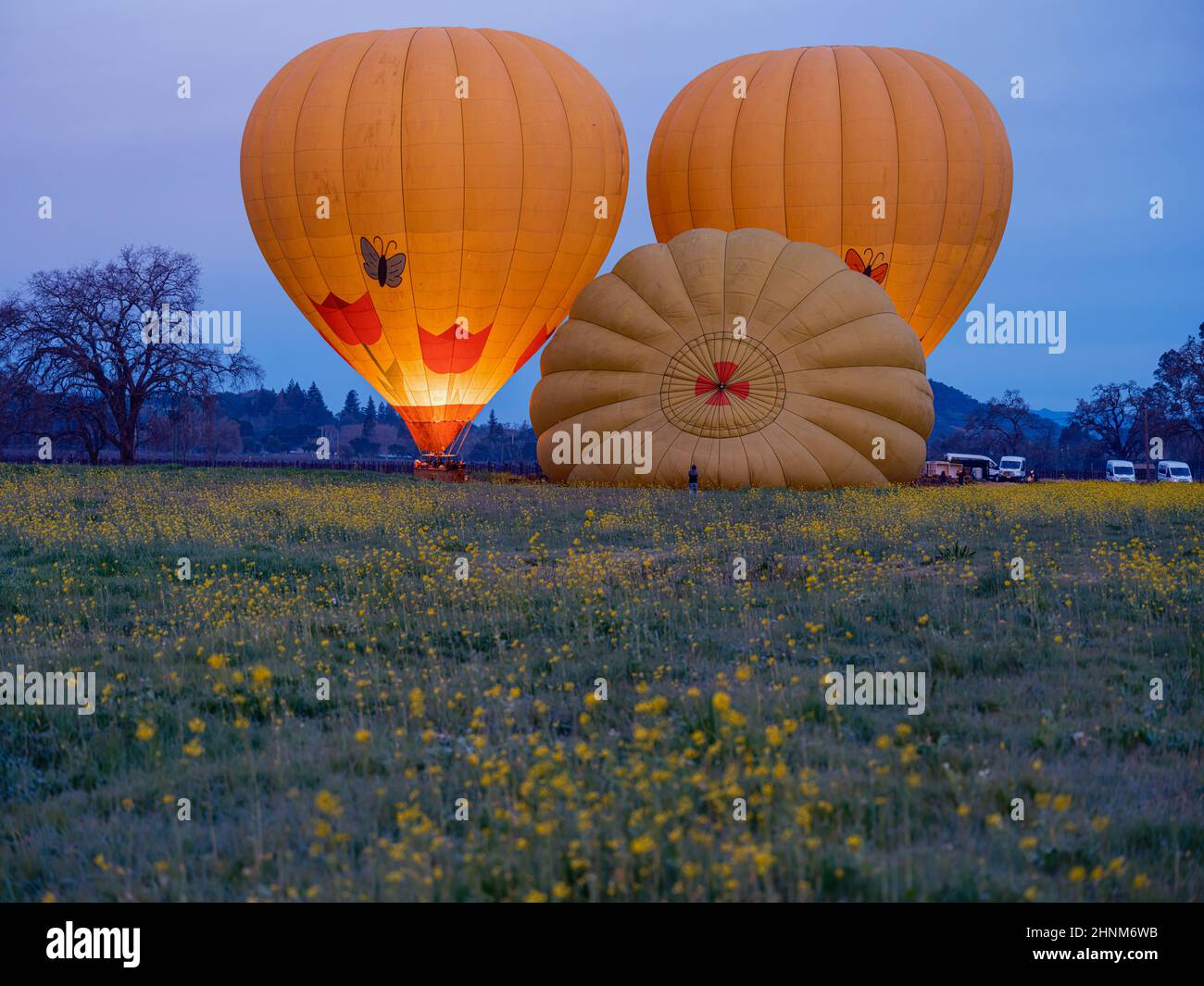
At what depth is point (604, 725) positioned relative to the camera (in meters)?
5.84

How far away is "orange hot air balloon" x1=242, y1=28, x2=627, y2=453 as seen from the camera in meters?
23.6

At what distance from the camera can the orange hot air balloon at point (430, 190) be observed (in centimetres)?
2359

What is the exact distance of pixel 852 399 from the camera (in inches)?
830

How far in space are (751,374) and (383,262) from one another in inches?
344

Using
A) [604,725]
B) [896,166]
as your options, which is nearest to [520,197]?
[896,166]

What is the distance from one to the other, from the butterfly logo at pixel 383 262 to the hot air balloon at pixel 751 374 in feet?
16.8

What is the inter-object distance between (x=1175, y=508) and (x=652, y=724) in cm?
1417

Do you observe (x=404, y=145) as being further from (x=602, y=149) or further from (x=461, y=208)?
(x=602, y=149)

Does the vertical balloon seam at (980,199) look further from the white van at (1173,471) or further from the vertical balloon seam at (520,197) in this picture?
the white van at (1173,471)

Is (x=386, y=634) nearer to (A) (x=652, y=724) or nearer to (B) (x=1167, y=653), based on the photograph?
(A) (x=652, y=724)

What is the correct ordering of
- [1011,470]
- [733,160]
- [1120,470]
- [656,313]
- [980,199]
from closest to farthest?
[656,313]
[733,160]
[980,199]
[1011,470]
[1120,470]

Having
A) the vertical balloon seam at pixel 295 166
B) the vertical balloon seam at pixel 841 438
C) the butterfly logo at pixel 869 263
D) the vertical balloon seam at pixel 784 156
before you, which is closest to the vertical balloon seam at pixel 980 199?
the butterfly logo at pixel 869 263
